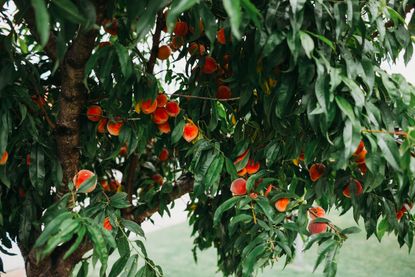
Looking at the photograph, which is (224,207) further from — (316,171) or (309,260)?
(309,260)

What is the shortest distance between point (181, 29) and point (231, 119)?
0.25m

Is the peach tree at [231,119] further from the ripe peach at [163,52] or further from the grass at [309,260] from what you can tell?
the grass at [309,260]

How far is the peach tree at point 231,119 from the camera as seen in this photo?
2.09 ft

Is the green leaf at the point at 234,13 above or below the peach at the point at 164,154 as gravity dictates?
above

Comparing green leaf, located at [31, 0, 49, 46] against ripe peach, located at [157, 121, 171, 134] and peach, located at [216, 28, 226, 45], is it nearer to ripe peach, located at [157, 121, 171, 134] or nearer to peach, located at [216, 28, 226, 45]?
peach, located at [216, 28, 226, 45]

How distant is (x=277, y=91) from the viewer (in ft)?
2.34

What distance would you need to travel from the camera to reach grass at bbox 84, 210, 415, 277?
3.34m

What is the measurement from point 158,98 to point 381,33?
456 mm

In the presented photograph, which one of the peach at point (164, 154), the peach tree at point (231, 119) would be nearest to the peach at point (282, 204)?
the peach tree at point (231, 119)

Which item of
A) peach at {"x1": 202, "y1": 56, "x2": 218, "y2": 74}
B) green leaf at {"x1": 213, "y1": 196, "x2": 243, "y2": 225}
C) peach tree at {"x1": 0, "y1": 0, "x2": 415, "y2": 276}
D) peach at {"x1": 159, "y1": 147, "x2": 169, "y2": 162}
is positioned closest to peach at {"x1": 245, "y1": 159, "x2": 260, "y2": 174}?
peach tree at {"x1": 0, "y1": 0, "x2": 415, "y2": 276}

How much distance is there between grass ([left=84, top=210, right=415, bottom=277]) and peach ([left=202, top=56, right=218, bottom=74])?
249cm

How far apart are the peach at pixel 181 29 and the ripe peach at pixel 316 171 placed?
41cm

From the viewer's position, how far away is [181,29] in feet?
3.18

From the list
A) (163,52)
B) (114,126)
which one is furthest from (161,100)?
(163,52)
